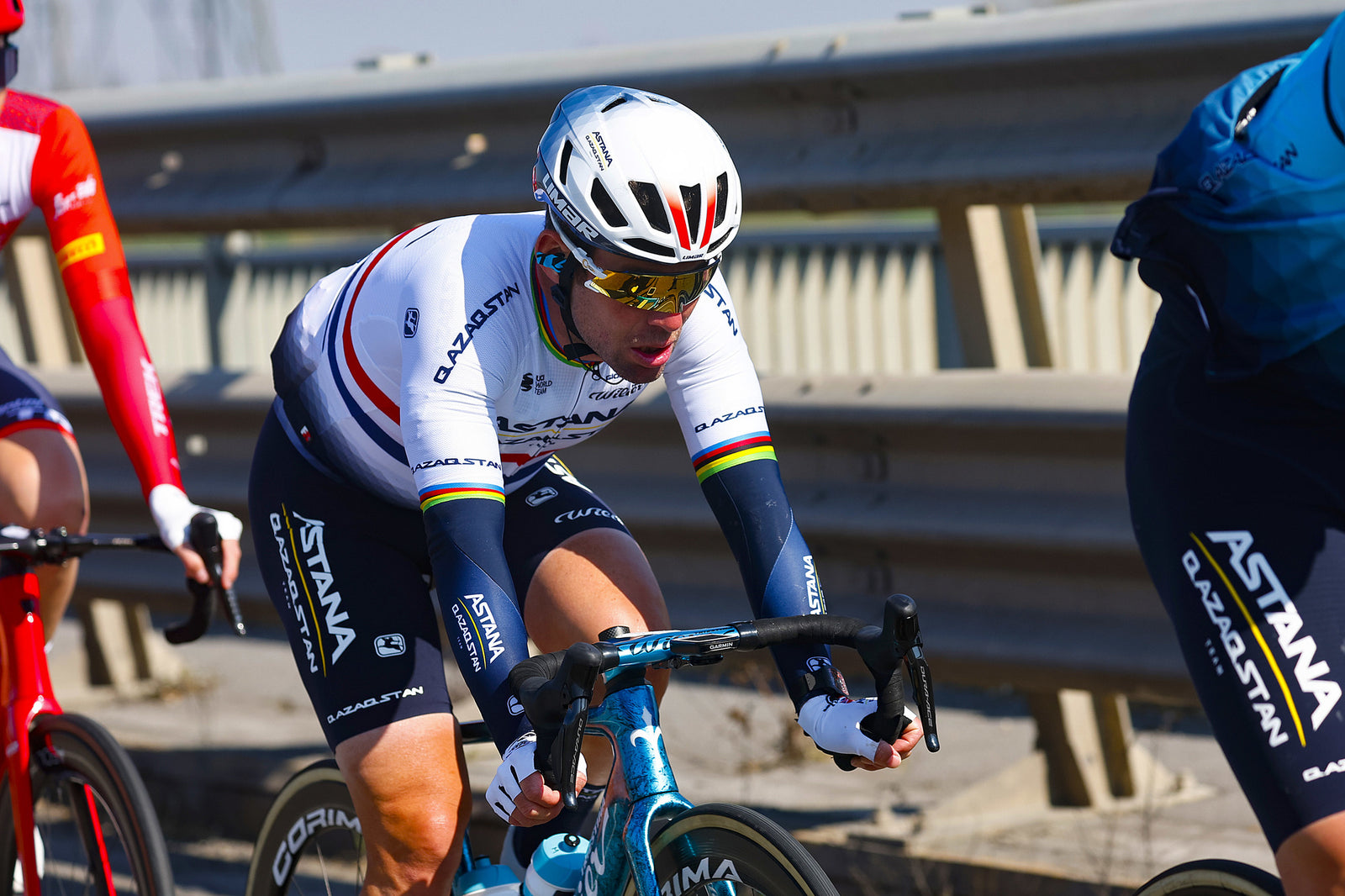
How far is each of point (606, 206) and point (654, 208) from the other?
0.09 m

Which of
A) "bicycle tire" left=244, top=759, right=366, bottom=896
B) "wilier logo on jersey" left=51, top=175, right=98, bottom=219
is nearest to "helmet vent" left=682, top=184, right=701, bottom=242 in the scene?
"bicycle tire" left=244, top=759, right=366, bottom=896

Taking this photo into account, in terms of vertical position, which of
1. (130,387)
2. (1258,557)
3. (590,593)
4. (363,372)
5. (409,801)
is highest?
(363,372)

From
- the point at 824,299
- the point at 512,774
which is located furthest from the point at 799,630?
the point at 824,299

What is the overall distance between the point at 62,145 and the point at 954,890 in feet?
10.1

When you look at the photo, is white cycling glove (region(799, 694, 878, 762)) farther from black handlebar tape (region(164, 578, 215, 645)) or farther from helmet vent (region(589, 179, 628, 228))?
black handlebar tape (region(164, 578, 215, 645))

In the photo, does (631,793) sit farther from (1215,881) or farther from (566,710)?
(1215,881)

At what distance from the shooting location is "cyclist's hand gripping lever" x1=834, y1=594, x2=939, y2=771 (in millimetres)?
2346

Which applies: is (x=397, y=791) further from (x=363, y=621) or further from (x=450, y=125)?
A: (x=450, y=125)

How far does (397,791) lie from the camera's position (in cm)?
301

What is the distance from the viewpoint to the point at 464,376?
280 cm

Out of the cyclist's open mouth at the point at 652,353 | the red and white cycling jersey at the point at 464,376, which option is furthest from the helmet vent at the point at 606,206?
the red and white cycling jersey at the point at 464,376

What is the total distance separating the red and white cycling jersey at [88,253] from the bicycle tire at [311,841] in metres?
0.77

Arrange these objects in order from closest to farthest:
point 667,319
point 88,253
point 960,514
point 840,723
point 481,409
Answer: point 840,723
point 667,319
point 481,409
point 88,253
point 960,514

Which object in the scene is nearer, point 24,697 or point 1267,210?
point 1267,210
